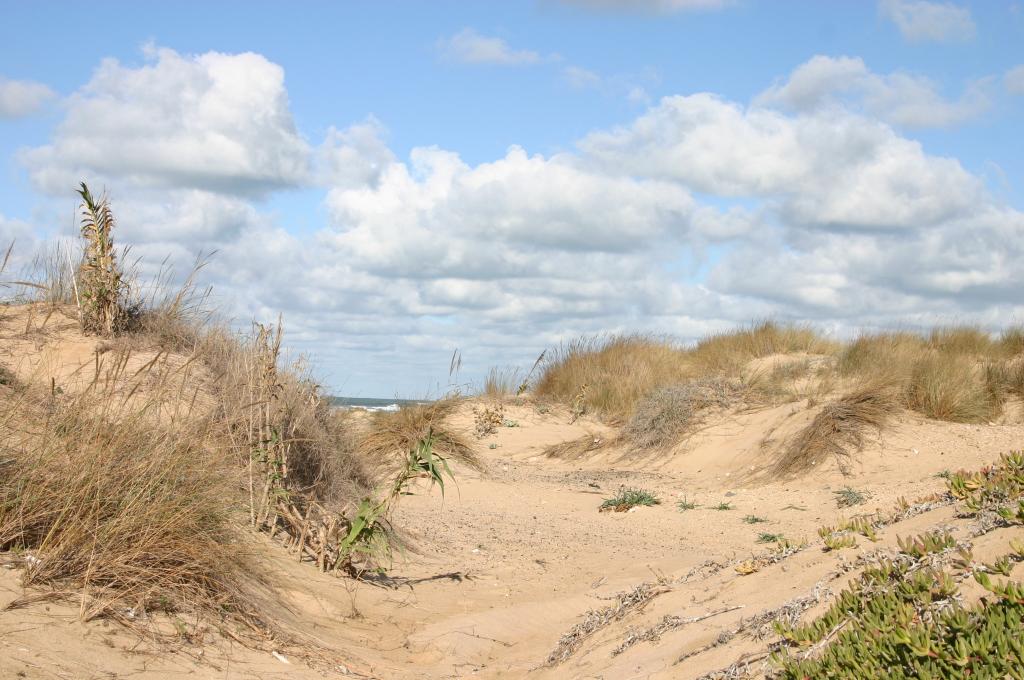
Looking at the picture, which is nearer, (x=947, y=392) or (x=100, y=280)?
(x=100, y=280)

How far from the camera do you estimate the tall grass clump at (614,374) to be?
722 inches

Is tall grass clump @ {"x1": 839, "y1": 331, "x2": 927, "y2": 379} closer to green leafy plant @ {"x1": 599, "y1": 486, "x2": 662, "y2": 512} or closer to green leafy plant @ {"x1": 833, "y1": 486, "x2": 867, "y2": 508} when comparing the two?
green leafy plant @ {"x1": 833, "y1": 486, "x2": 867, "y2": 508}

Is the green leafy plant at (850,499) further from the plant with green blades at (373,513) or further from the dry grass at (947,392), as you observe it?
the plant with green blades at (373,513)

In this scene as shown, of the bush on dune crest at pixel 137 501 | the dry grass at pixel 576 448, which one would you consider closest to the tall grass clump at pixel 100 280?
the bush on dune crest at pixel 137 501

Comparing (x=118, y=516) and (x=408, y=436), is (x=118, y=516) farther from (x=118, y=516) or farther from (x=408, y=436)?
(x=408, y=436)

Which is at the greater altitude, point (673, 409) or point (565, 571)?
point (673, 409)

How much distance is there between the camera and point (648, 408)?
15.9m

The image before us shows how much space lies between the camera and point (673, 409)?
15461mm

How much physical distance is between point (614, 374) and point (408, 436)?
8.35m

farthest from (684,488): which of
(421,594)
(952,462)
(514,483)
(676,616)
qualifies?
(676,616)

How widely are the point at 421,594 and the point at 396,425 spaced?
5925 millimetres

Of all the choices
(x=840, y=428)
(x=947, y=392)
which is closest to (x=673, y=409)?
(x=840, y=428)

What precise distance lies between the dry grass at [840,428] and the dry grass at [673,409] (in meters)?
2.56

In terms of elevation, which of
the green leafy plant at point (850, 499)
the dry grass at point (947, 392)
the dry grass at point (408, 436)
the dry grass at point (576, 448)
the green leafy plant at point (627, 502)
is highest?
the dry grass at point (947, 392)
